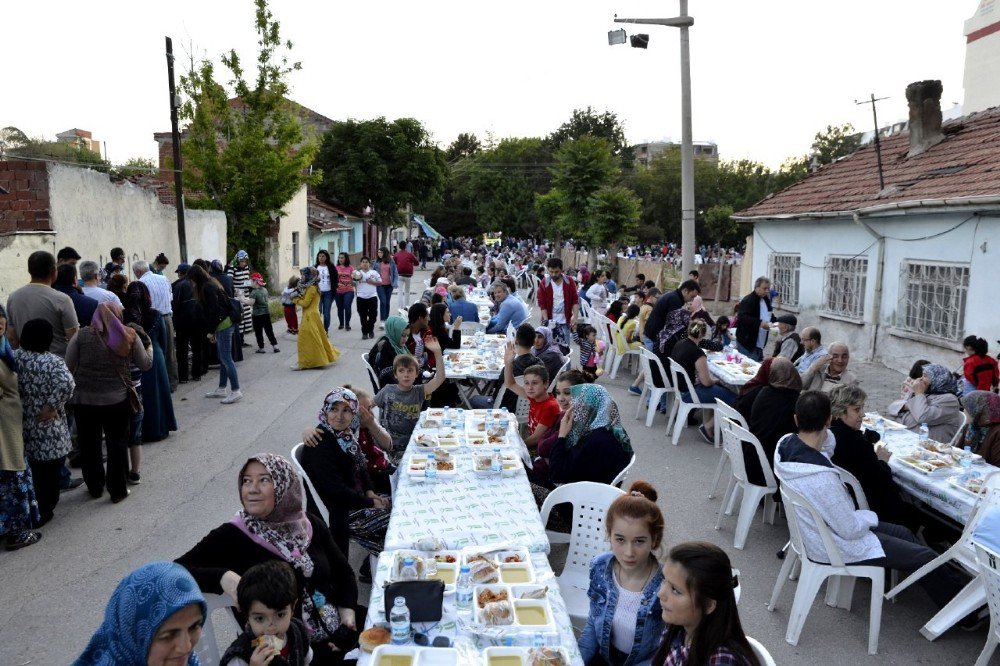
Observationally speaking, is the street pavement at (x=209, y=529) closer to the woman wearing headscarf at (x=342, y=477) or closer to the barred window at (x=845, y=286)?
the woman wearing headscarf at (x=342, y=477)

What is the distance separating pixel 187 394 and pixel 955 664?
9.84 metres

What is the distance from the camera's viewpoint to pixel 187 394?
10594mm

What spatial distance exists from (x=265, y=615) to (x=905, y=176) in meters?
14.4

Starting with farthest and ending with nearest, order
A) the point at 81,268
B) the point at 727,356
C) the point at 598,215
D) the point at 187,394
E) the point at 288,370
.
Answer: the point at 598,215, the point at 288,370, the point at 187,394, the point at 727,356, the point at 81,268

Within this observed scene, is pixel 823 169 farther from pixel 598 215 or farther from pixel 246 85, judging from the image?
pixel 246 85

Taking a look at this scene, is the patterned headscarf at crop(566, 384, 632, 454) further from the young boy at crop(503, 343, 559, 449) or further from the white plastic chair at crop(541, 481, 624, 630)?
the white plastic chair at crop(541, 481, 624, 630)

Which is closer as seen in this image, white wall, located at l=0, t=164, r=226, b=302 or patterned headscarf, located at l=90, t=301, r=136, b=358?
patterned headscarf, located at l=90, t=301, r=136, b=358

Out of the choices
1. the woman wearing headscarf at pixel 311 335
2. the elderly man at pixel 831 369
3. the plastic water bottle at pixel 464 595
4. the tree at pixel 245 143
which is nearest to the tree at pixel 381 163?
the tree at pixel 245 143

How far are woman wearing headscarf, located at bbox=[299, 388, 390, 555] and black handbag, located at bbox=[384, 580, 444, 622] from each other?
1.59 m

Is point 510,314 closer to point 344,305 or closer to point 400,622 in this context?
point 344,305

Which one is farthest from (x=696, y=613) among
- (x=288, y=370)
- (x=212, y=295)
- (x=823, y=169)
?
(x=823, y=169)

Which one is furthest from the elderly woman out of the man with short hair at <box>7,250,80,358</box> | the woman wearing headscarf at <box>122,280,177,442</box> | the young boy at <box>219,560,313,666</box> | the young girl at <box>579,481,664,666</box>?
the woman wearing headscarf at <box>122,280,177,442</box>

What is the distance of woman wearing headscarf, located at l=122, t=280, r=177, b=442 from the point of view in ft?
26.6

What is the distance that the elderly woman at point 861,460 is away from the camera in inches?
197
